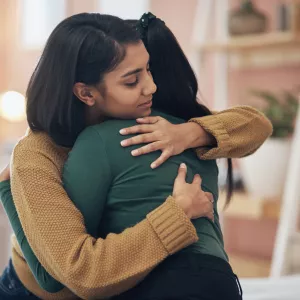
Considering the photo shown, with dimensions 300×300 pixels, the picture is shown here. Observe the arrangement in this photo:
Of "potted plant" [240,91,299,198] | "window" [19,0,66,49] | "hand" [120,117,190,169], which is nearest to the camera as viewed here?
"hand" [120,117,190,169]

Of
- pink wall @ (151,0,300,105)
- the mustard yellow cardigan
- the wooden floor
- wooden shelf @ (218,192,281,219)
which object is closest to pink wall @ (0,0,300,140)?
pink wall @ (151,0,300,105)

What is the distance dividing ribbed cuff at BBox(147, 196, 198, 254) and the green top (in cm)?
4

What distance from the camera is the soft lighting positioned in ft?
9.71

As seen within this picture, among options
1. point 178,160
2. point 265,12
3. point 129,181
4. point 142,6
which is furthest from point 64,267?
point 142,6

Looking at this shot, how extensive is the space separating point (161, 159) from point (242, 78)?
2410mm

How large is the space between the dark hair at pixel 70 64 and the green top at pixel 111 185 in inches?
2.2

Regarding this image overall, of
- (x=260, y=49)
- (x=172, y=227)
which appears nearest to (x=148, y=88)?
(x=172, y=227)

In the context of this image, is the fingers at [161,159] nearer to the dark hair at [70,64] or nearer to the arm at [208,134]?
the arm at [208,134]

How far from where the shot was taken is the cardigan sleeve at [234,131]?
1190mm

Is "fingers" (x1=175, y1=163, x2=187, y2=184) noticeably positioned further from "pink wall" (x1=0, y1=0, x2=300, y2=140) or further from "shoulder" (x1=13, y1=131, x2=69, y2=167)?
"pink wall" (x1=0, y1=0, x2=300, y2=140)

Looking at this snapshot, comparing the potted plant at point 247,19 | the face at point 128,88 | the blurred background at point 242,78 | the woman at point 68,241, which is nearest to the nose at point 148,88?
the face at point 128,88

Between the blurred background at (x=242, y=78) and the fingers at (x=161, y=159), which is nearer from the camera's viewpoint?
the fingers at (x=161, y=159)

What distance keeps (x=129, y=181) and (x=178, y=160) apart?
12 cm

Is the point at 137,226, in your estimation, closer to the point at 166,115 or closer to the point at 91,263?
the point at 91,263
